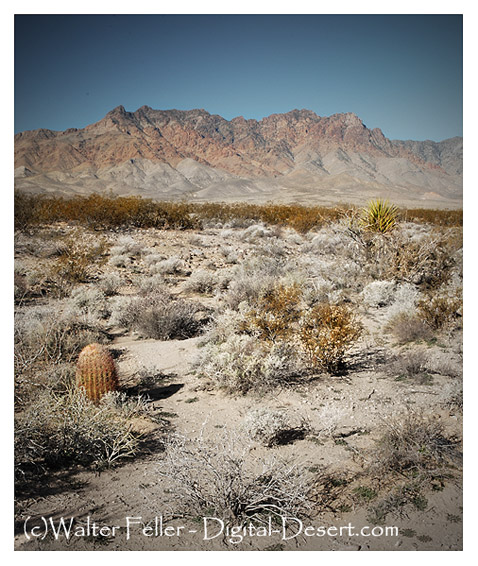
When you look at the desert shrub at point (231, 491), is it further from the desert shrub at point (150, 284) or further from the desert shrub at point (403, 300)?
the desert shrub at point (150, 284)

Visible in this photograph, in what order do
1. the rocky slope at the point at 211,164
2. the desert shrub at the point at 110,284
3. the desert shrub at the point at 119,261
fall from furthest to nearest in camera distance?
the rocky slope at the point at 211,164, the desert shrub at the point at 119,261, the desert shrub at the point at 110,284

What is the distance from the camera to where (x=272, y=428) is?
12.1 ft

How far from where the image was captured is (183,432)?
3918mm

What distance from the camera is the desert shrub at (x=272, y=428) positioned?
3.69 m

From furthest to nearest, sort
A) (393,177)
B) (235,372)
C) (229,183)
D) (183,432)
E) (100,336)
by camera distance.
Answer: (393,177) < (229,183) < (100,336) < (235,372) < (183,432)

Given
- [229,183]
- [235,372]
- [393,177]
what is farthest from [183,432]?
[393,177]

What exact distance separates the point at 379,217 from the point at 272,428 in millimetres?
9445

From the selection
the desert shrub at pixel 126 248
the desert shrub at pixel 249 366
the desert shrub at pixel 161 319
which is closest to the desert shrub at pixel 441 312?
the desert shrub at pixel 249 366

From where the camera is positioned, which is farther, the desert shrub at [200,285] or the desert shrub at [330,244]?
the desert shrub at [330,244]

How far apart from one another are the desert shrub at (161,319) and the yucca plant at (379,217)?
21.5 ft

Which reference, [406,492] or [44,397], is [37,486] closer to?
[44,397]

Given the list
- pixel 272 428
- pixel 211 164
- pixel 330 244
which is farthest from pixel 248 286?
pixel 211 164

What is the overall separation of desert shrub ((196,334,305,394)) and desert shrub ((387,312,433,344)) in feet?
7.21
